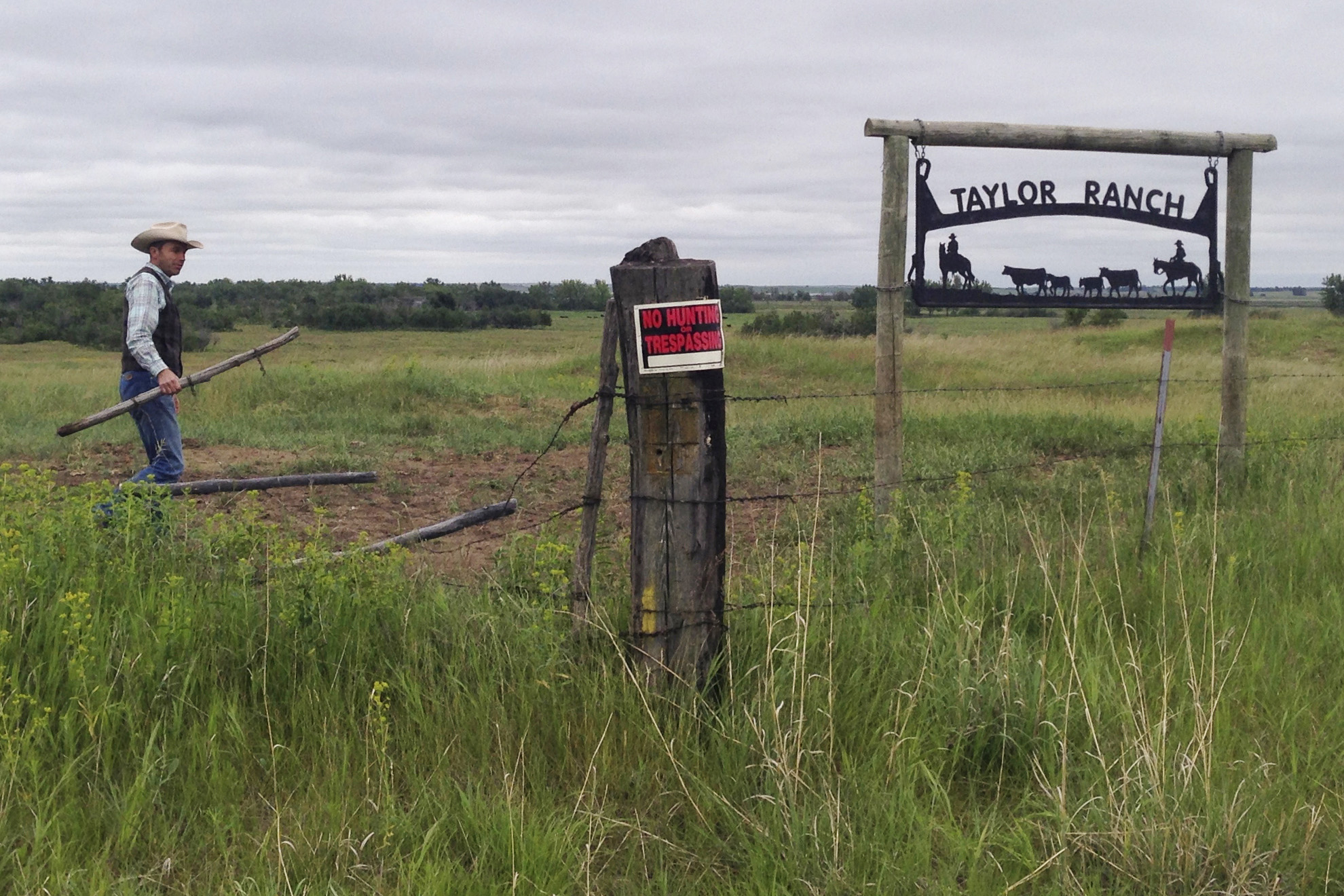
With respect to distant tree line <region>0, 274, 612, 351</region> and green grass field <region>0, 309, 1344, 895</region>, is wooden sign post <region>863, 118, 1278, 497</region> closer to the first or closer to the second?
green grass field <region>0, 309, 1344, 895</region>

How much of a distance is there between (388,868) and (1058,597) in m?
3.10

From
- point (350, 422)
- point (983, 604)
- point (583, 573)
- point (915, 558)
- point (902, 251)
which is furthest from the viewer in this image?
point (350, 422)

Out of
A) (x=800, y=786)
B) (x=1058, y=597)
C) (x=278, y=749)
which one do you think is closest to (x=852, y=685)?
(x=800, y=786)

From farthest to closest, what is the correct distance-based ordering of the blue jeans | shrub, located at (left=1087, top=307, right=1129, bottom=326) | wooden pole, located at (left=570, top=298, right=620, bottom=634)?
shrub, located at (left=1087, top=307, right=1129, bottom=326) → the blue jeans → wooden pole, located at (left=570, top=298, right=620, bottom=634)

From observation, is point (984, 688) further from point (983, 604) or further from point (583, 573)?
point (583, 573)

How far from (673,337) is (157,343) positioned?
4.84m

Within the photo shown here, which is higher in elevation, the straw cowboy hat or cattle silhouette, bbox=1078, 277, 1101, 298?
the straw cowboy hat

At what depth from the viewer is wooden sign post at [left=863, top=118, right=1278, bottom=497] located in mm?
6297

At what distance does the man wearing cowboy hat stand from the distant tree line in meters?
44.2

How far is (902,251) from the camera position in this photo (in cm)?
635

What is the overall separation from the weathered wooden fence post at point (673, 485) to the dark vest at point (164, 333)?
4529 mm

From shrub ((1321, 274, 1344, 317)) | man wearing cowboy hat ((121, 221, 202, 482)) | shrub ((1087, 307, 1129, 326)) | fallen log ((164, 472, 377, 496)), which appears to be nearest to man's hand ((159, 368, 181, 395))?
man wearing cowboy hat ((121, 221, 202, 482))

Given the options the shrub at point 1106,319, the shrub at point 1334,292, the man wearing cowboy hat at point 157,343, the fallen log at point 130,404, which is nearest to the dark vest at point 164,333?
the man wearing cowboy hat at point 157,343

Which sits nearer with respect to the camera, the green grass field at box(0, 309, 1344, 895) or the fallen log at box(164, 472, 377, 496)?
the green grass field at box(0, 309, 1344, 895)
